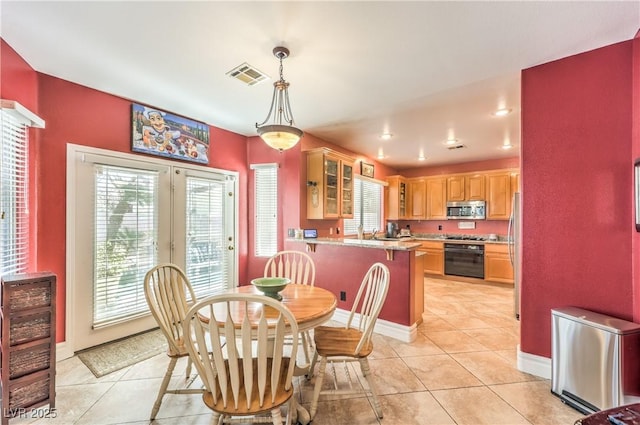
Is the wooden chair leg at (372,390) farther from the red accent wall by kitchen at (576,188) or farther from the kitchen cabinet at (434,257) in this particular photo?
the kitchen cabinet at (434,257)

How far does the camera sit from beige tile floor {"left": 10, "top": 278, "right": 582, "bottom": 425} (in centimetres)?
192

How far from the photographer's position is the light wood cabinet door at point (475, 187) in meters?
6.04

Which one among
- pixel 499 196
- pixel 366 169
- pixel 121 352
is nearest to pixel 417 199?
pixel 499 196

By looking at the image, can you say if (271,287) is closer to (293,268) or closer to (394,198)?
(293,268)

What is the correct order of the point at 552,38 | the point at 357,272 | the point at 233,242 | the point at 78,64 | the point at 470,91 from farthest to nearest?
1. the point at 233,242
2. the point at 357,272
3. the point at 470,91
4. the point at 78,64
5. the point at 552,38

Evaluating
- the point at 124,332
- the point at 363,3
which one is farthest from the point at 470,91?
the point at 124,332

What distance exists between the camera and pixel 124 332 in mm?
3158

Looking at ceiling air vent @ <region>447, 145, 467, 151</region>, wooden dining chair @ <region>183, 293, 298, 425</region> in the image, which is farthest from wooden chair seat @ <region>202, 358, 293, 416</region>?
ceiling air vent @ <region>447, 145, 467, 151</region>

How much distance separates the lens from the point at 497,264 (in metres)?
5.50

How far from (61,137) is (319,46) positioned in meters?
2.56

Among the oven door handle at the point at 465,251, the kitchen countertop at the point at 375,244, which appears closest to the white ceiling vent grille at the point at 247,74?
the kitchen countertop at the point at 375,244

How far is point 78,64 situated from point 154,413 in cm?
280

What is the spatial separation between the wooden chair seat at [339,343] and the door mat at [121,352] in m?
1.79

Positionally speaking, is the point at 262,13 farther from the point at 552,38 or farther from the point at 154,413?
the point at 154,413
